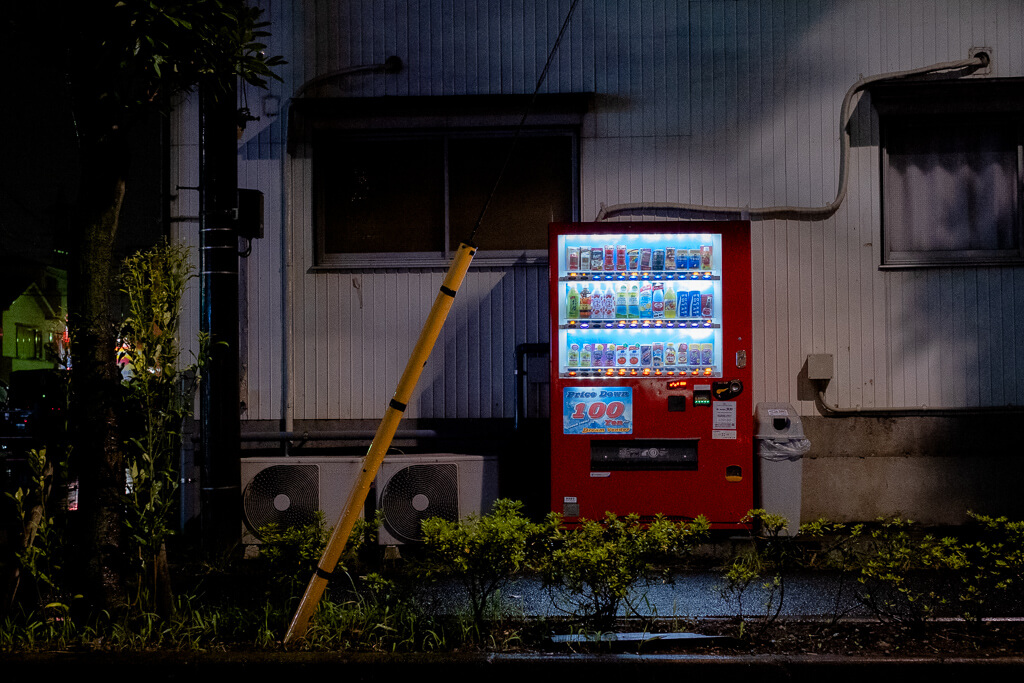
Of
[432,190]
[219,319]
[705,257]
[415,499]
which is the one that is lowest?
[415,499]

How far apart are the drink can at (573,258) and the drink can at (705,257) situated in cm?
114

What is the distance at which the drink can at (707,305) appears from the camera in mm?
6391

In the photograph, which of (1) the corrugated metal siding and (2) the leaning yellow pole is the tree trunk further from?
(1) the corrugated metal siding

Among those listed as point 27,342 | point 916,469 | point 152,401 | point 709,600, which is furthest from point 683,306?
point 27,342

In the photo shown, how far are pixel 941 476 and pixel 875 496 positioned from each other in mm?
725

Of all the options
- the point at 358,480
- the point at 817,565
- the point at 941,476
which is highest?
the point at 358,480

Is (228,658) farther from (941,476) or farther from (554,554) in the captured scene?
(941,476)

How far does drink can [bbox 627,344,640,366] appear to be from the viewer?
641 cm

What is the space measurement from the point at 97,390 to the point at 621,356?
4171mm

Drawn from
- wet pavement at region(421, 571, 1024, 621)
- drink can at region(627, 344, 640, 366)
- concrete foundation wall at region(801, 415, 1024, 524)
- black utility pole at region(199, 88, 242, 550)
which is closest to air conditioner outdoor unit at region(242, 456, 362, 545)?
black utility pole at region(199, 88, 242, 550)

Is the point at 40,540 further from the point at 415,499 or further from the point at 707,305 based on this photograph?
the point at 707,305

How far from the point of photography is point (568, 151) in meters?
7.70

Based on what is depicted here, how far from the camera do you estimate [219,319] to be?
6176 mm

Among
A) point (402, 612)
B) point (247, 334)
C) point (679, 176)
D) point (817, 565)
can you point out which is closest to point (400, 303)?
point (247, 334)
